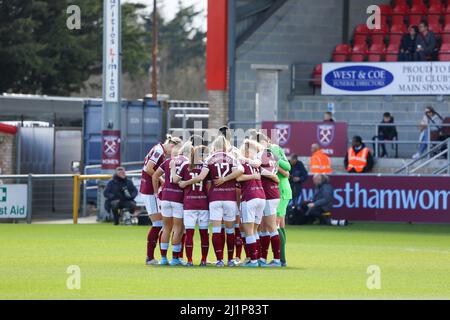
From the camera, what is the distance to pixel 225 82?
3616 cm

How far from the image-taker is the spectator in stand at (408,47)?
35.3 meters

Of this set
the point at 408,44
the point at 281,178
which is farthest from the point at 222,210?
the point at 408,44

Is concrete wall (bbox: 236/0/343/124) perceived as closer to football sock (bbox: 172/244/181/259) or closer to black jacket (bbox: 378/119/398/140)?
black jacket (bbox: 378/119/398/140)

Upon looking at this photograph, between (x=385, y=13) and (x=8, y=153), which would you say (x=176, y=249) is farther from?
(x=385, y=13)

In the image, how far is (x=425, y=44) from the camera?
115 ft

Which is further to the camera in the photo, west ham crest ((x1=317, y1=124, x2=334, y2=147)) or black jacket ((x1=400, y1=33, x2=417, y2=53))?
black jacket ((x1=400, y1=33, x2=417, y2=53))

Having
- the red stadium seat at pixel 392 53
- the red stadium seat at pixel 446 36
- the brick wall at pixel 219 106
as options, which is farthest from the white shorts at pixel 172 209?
the red stadium seat at pixel 392 53

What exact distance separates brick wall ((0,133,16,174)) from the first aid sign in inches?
201

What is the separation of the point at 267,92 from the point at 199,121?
3.90m

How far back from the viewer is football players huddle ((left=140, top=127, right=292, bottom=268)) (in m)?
18.9

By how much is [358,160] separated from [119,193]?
5915 mm

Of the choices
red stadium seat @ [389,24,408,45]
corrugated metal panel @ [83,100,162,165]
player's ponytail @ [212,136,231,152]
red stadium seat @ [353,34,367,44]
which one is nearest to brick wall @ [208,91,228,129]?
red stadium seat @ [353,34,367,44]
